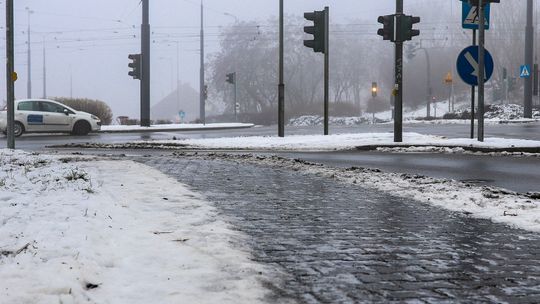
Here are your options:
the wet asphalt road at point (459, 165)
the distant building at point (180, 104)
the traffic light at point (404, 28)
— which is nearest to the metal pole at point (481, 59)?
the wet asphalt road at point (459, 165)

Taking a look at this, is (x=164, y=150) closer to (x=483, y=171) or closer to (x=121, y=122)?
(x=483, y=171)

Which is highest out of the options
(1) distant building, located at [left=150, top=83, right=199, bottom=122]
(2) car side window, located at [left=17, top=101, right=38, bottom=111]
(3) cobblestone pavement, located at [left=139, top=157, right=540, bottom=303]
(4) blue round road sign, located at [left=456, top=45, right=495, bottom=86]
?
(1) distant building, located at [left=150, top=83, right=199, bottom=122]

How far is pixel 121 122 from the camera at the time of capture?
40625 millimetres

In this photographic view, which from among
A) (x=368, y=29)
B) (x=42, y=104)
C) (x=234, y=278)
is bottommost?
(x=234, y=278)

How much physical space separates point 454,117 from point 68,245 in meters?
41.9

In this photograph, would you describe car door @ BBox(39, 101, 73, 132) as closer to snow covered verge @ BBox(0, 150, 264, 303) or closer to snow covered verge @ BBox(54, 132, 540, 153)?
snow covered verge @ BBox(54, 132, 540, 153)

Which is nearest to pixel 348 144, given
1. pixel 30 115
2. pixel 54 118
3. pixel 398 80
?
pixel 398 80

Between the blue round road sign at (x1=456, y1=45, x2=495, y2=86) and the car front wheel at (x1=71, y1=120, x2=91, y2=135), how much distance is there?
15755 millimetres

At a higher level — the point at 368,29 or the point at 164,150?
the point at 368,29

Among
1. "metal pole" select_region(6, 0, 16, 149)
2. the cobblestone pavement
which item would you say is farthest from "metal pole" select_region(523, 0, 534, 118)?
the cobblestone pavement

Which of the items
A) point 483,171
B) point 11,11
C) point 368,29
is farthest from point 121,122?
point 368,29

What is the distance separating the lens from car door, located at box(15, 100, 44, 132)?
2406 centimetres

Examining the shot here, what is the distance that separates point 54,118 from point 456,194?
66.7 feet

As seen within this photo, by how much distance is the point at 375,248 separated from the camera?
4742 mm
